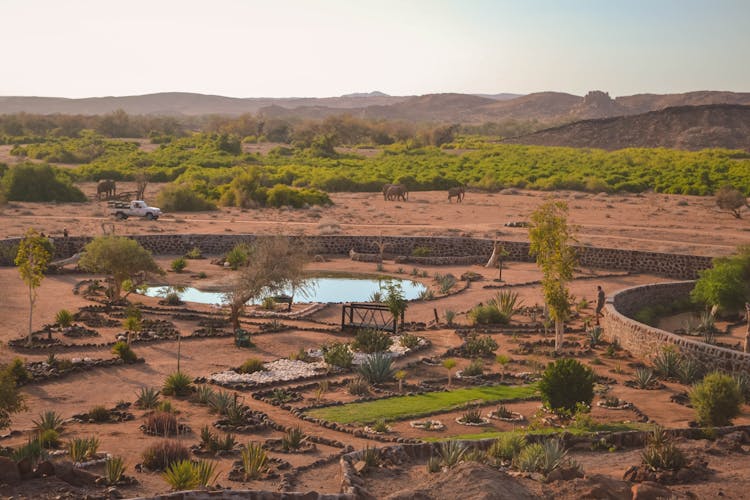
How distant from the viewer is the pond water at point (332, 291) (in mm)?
30422

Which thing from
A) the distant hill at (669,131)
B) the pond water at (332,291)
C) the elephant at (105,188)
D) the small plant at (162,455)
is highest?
the distant hill at (669,131)

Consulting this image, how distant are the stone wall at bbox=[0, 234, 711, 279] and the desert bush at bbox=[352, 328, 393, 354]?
12.9 metres

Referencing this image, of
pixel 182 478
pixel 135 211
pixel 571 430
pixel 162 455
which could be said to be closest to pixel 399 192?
pixel 135 211

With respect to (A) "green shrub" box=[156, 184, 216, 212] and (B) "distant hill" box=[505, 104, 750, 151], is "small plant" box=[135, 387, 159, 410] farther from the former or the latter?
(B) "distant hill" box=[505, 104, 750, 151]

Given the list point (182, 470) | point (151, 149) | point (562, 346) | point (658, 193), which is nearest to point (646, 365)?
point (562, 346)

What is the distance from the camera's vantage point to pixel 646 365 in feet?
73.5

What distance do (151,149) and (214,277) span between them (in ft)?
205

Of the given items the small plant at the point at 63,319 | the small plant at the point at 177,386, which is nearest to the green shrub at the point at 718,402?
the small plant at the point at 177,386

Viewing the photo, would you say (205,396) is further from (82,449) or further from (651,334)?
(651,334)

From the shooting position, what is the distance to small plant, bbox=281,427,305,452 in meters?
15.4

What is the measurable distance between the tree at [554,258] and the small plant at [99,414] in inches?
470

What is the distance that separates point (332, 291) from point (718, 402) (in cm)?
1724

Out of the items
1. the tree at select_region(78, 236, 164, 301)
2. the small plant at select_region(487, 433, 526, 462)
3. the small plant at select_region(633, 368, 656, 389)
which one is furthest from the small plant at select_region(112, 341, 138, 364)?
the small plant at select_region(633, 368, 656, 389)

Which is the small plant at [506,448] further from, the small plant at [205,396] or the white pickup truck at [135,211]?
the white pickup truck at [135,211]
